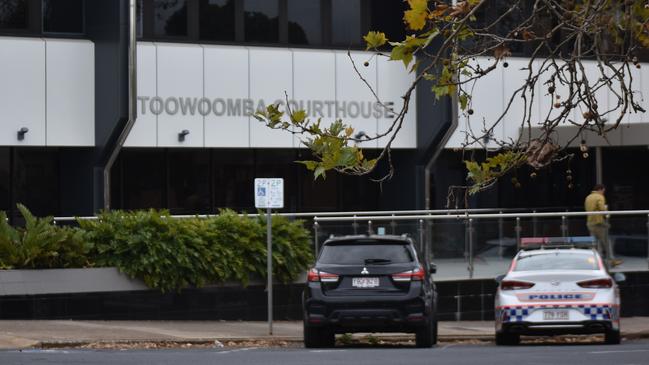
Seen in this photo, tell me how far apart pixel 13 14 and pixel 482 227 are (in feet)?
35.2

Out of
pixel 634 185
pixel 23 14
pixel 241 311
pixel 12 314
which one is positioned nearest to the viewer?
pixel 12 314

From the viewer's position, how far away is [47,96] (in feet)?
95.5

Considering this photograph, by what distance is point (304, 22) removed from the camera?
107 ft

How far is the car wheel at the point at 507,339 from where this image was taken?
20.7m

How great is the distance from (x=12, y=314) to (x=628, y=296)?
1204 centimetres

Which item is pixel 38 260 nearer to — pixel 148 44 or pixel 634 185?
pixel 148 44

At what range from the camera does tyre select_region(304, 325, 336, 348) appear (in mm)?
19609

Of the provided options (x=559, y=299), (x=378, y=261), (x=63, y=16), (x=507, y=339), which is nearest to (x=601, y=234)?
(x=507, y=339)

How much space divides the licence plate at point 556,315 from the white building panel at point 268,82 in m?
12.9

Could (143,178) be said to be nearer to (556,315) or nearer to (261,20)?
(261,20)

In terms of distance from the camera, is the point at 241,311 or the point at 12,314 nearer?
the point at 12,314

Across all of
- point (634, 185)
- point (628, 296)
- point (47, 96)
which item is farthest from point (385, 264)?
Result: point (634, 185)

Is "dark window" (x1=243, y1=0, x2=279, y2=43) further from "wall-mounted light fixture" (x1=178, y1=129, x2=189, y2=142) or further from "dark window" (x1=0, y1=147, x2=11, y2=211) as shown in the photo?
"dark window" (x1=0, y1=147, x2=11, y2=211)

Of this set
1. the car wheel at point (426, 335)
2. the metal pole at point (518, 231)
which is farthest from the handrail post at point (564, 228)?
the car wheel at point (426, 335)
